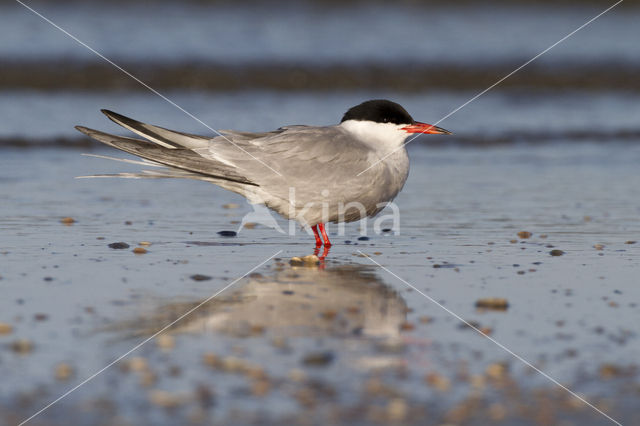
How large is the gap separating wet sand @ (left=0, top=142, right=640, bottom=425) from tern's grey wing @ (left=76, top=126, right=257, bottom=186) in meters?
0.45

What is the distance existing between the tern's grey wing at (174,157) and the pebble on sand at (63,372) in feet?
7.07

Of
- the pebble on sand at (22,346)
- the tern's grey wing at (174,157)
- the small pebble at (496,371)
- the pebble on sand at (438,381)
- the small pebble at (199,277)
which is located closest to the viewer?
the pebble on sand at (438,381)

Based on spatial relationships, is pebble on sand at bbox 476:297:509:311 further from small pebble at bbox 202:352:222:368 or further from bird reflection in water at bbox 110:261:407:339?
small pebble at bbox 202:352:222:368

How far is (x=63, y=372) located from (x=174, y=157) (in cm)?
234

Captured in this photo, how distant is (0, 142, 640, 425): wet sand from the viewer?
2926mm

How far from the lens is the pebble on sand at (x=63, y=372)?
3.11 meters

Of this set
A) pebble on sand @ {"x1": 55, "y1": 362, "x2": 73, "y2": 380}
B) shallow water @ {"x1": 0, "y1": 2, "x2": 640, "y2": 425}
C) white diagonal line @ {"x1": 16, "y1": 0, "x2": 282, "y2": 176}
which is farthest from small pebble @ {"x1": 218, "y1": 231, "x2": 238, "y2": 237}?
pebble on sand @ {"x1": 55, "y1": 362, "x2": 73, "y2": 380}

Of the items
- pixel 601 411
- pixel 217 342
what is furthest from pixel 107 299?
pixel 601 411

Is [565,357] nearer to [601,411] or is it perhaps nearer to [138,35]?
[601,411]

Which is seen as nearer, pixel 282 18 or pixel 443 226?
pixel 443 226

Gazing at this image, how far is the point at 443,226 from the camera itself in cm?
629

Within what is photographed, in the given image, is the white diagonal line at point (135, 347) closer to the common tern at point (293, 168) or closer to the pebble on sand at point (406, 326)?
the common tern at point (293, 168)

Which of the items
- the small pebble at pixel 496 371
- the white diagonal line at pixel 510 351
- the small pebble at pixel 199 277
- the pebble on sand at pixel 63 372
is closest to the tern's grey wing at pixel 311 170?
the white diagonal line at pixel 510 351

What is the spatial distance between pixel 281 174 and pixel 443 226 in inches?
53.6
